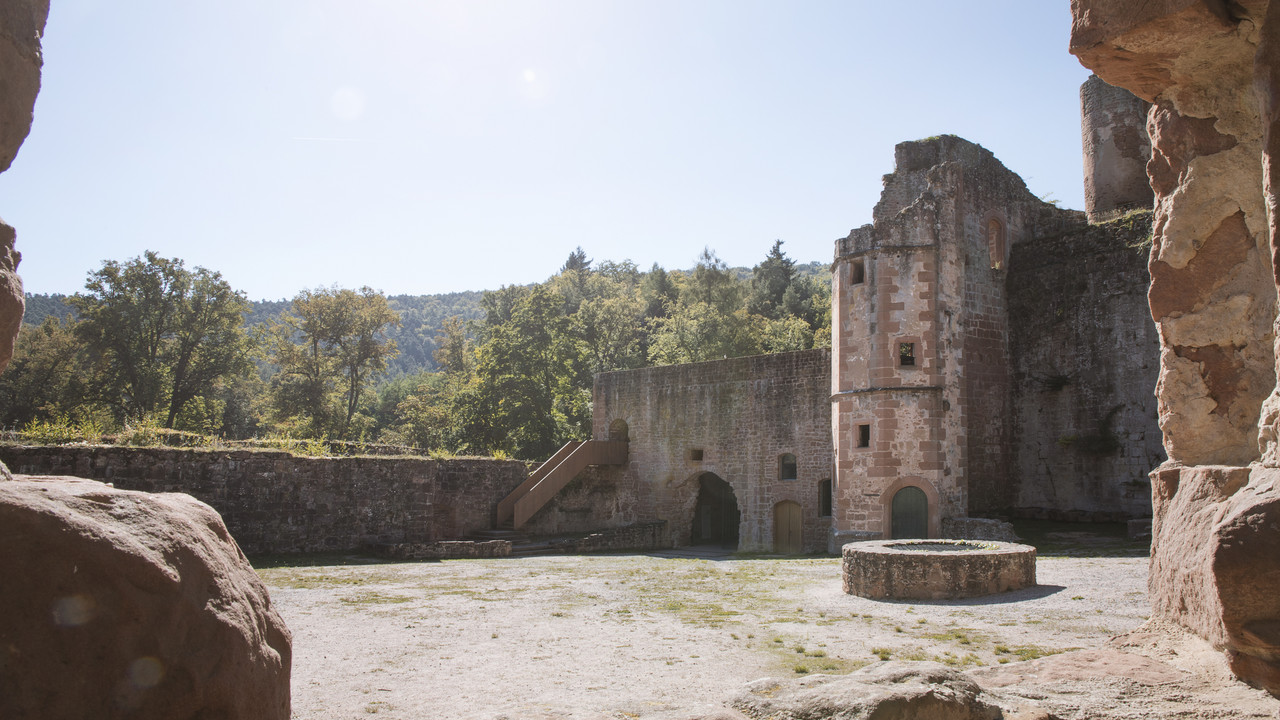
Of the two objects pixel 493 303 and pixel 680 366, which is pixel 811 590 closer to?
pixel 680 366

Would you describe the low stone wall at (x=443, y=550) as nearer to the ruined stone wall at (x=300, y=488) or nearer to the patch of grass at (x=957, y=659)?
the ruined stone wall at (x=300, y=488)

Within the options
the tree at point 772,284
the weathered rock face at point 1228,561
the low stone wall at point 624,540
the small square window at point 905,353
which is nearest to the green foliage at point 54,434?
the low stone wall at point 624,540

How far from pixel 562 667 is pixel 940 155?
61.1 ft

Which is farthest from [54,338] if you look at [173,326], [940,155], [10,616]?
[10,616]

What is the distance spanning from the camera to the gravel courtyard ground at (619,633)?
593 cm

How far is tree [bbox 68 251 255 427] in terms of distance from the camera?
3522 cm

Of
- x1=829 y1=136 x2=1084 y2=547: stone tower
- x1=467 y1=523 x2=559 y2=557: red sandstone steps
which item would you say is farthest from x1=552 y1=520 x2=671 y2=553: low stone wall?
x1=829 y1=136 x2=1084 y2=547: stone tower

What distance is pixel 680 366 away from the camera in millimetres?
26125

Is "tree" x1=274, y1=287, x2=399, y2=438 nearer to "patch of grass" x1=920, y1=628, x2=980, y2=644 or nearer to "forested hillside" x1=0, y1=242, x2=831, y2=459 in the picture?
"forested hillside" x1=0, y1=242, x2=831, y2=459

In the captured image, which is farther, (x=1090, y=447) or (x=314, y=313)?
(x=314, y=313)

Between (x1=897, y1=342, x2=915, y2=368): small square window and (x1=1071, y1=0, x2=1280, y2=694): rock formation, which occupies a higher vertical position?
(x1=897, y1=342, x2=915, y2=368): small square window

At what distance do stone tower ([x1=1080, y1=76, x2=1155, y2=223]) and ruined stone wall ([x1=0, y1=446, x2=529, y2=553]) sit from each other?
18.3 meters

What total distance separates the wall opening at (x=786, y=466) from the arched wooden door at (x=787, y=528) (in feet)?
2.24

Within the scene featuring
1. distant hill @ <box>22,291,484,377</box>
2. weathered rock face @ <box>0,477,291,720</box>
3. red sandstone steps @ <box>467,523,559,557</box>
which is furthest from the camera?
distant hill @ <box>22,291,484,377</box>
